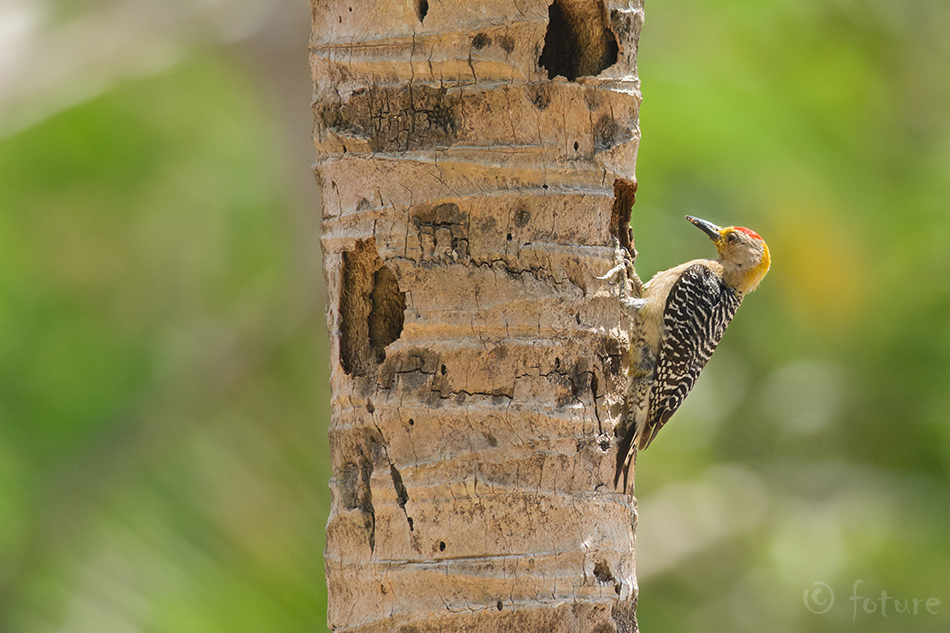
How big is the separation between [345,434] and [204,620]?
474cm

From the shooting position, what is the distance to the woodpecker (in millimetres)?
4922

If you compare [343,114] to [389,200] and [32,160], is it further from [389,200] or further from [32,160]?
[32,160]

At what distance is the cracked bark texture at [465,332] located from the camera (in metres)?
3.03

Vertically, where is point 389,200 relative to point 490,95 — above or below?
below

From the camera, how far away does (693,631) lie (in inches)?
426

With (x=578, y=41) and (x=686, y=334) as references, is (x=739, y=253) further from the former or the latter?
(x=578, y=41)

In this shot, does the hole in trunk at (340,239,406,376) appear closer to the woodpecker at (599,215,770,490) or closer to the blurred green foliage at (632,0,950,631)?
the woodpecker at (599,215,770,490)

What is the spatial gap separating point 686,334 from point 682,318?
8 cm

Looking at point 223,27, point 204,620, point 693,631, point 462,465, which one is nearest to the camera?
point 462,465

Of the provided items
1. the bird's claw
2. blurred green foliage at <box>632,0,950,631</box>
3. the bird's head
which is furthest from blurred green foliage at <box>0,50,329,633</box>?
the bird's claw

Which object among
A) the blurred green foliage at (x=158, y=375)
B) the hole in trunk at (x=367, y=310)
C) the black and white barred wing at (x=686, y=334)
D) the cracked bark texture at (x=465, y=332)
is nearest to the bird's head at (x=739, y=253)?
the black and white barred wing at (x=686, y=334)

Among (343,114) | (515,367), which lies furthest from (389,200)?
(515,367)

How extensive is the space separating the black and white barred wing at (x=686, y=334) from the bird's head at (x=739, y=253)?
11cm

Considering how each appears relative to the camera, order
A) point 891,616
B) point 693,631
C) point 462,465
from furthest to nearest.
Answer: point 693,631 < point 891,616 < point 462,465
